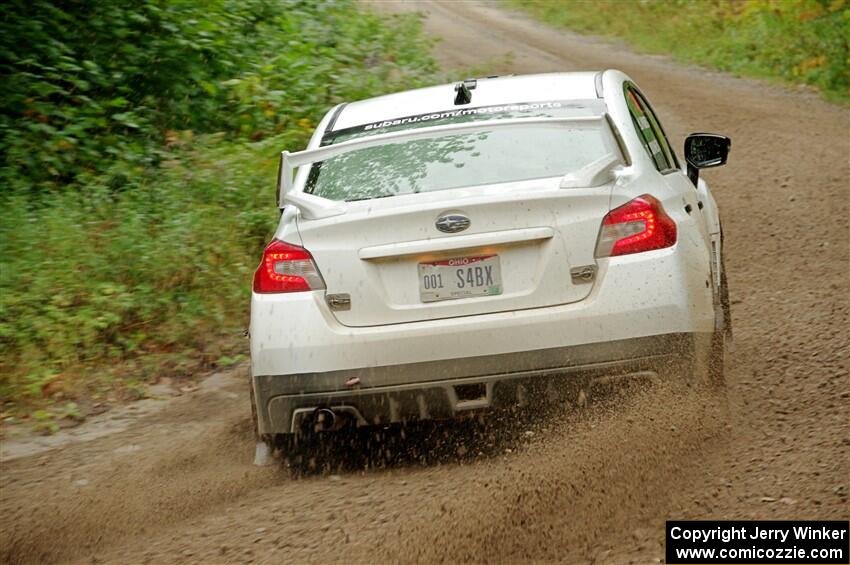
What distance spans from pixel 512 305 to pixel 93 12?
778 centimetres

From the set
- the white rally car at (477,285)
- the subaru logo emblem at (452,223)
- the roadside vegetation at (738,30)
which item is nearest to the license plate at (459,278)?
the white rally car at (477,285)

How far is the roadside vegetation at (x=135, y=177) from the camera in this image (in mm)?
7730

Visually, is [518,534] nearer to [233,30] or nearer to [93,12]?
[93,12]

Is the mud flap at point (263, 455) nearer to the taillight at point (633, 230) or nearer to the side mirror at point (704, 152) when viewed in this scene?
the taillight at point (633, 230)

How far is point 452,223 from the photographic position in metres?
4.88

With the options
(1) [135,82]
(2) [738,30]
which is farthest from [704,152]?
(2) [738,30]

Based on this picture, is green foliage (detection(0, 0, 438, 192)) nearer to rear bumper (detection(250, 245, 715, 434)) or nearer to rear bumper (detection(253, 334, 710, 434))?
rear bumper (detection(250, 245, 715, 434))

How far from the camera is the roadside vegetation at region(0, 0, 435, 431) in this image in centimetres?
773

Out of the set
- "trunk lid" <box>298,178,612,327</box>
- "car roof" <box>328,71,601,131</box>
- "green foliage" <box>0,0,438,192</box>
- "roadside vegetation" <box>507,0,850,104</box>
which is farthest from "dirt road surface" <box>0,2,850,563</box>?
"roadside vegetation" <box>507,0,850,104</box>

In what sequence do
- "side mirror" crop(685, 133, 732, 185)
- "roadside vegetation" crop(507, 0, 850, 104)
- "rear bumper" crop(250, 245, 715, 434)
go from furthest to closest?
"roadside vegetation" crop(507, 0, 850, 104) < "side mirror" crop(685, 133, 732, 185) < "rear bumper" crop(250, 245, 715, 434)

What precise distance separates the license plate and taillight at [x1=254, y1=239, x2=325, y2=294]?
461 millimetres

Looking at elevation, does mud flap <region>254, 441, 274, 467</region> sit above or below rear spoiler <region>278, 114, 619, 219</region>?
below

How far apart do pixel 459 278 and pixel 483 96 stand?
1371 millimetres

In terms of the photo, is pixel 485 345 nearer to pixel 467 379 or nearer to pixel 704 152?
pixel 467 379
